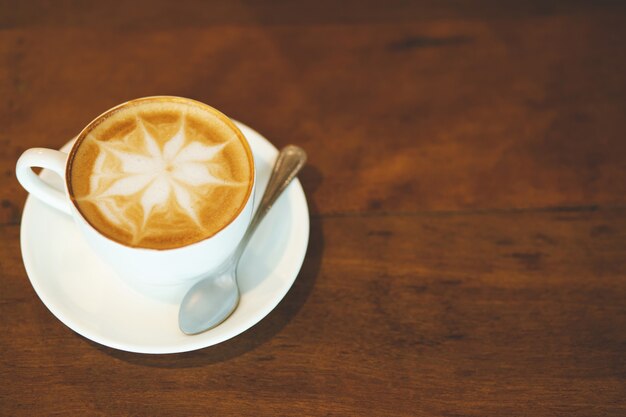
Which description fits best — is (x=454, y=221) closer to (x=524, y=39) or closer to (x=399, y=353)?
(x=399, y=353)

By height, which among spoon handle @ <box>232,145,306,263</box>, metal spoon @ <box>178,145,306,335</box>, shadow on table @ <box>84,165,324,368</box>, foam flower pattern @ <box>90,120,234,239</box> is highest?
foam flower pattern @ <box>90,120,234,239</box>

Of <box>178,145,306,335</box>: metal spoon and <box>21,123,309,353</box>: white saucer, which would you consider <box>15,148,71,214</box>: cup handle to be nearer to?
<box>21,123,309,353</box>: white saucer

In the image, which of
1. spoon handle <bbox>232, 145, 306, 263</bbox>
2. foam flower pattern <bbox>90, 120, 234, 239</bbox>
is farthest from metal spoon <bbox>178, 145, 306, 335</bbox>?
foam flower pattern <bbox>90, 120, 234, 239</bbox>

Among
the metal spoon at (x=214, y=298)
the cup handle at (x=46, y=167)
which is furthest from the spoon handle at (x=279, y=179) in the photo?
the cup handle at (x=46, y=167)

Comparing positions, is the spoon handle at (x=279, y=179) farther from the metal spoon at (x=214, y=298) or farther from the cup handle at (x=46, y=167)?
the cup handle at (x=46, y=167)

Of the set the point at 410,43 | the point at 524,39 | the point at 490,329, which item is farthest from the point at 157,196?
the point at 524,39

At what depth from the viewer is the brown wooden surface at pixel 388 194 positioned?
77 centimetres

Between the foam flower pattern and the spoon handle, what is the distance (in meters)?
0.11

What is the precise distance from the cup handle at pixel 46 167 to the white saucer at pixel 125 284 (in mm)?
55

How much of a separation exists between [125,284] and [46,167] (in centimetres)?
18

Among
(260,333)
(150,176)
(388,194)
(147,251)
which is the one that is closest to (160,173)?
(150,176)

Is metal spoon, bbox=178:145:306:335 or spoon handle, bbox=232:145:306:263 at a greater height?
spoon handle, bbox=232:145:306:263

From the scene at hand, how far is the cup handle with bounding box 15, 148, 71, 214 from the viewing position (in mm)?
727

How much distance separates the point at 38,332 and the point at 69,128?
339mm
